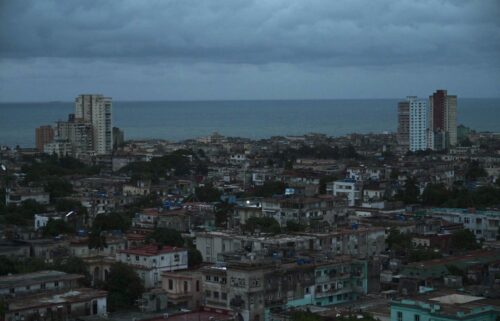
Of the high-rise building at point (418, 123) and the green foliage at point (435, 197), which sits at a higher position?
the high-rise building at point (418, 123)

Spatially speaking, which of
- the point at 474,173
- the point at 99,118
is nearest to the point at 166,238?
the point at 474,173

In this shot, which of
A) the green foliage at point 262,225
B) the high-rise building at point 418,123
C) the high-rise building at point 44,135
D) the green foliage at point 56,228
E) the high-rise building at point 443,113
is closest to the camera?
the green foliage at point 262,225

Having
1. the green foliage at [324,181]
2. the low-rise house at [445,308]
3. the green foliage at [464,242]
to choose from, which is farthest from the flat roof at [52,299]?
the green foliage at [324,181]

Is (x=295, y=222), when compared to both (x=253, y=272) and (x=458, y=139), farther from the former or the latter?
(x=458, y=139)

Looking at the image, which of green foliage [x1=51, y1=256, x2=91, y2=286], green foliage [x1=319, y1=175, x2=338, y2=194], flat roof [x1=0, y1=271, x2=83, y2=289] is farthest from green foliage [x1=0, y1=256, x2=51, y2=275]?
green foliage [x1=319, y1=175, x2=338, y2=194]

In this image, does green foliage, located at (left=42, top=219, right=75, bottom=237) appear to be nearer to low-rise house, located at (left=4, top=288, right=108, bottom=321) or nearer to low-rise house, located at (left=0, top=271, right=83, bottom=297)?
low-rise house, located at (left=0, top=271, right=83, bottom=297)

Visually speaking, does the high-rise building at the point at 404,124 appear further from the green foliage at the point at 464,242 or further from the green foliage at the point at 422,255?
the green foliage at the point at 422,255

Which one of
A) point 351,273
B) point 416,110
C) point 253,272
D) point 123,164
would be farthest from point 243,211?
point 416,110

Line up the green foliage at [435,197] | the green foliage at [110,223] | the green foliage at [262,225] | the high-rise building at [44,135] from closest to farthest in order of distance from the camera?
the green foliage at [262,225]
the green foliage at [110,223]
the green foliage at [435,197]
the high-rise building at [44,135]
